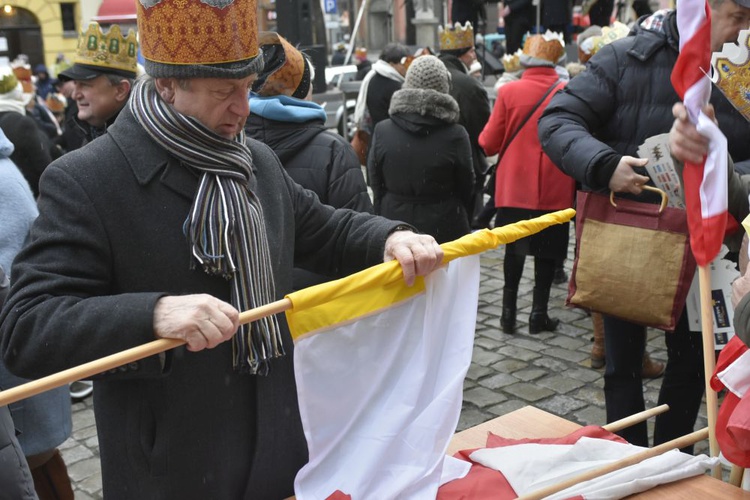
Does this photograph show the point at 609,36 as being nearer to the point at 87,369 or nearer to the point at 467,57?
the point at 467,57

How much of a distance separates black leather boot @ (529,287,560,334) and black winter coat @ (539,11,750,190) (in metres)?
2.75

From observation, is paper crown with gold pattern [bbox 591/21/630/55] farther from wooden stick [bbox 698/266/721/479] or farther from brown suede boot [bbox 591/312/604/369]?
wooden stick [bbox 698/266/721/479]

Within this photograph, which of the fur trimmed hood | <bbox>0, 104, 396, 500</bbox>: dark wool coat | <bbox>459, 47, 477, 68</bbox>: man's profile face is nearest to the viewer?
<bbox>0, 104, 396, 500</bbox>: dark wool coat

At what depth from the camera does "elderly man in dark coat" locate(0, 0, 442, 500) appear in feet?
6.34

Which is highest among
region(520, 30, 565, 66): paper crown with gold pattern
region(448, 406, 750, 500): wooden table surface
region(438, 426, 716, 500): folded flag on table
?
region(520, 30, 565, 66): paper crown with gold pattern

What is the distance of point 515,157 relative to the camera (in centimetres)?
607

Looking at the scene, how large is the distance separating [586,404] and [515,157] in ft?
6.30

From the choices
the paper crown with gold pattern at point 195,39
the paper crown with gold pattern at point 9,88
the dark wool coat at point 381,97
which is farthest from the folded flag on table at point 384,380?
the dark wool coat at point 381,97

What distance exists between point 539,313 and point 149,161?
4.49m

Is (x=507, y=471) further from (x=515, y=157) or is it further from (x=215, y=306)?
(x=515, y=157)

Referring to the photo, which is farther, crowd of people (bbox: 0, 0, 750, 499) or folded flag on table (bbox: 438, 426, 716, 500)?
folded flag on table (bbox: 438, 426, 716, 500)

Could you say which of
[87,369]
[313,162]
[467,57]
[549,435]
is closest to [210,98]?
[87,369]

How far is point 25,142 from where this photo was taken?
230 inches

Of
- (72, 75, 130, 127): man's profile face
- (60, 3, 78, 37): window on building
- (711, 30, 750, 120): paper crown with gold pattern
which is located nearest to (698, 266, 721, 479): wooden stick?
(711, 30, 750, 120): paper crown with gold pattern
